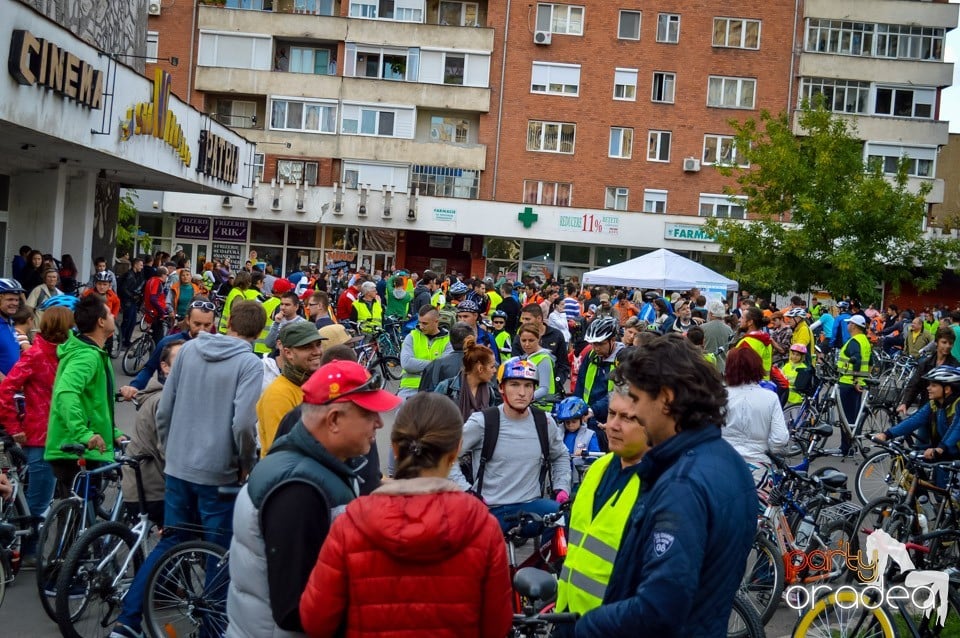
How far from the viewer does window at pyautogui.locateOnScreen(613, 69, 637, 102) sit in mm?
48125

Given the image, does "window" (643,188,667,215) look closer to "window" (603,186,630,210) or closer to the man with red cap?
"window" (603,186,630,210)

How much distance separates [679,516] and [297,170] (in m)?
46.3

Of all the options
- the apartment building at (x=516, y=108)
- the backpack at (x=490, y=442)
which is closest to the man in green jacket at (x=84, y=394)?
the backpack at (x=490, y=442)

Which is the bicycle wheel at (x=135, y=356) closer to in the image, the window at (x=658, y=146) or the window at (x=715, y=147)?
the window at (x=658, y=146)

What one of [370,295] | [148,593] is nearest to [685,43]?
[370,295]

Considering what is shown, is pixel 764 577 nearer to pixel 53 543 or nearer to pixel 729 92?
pixel 53 543

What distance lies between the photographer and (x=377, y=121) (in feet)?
156

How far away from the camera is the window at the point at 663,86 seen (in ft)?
159

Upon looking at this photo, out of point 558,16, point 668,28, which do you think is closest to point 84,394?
point 558,16

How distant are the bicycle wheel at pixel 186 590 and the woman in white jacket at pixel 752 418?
390 cm

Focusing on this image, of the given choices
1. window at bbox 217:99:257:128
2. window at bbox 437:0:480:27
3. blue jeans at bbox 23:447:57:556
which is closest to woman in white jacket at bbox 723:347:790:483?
blue jeans at bbox 23:447:57:556

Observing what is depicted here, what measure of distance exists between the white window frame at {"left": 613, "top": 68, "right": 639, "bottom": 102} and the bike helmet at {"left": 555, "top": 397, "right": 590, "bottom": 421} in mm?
41304

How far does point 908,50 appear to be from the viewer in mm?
49062

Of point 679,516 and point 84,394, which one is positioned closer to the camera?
point 679,516
